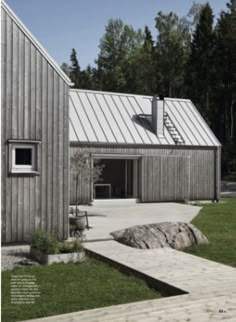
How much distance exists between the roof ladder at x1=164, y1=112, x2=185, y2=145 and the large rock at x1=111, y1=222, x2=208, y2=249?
1216cm

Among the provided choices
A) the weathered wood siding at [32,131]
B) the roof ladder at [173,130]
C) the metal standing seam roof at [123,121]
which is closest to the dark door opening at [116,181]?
the metal standing seam roof at [123,121]

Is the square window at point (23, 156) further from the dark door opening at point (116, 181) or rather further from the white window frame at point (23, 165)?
the dark door opening at point (116, 181)

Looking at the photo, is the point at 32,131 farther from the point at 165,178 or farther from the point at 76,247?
the point at 165,178

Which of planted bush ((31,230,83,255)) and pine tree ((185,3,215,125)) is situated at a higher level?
pine tree ((185,3,215,125))

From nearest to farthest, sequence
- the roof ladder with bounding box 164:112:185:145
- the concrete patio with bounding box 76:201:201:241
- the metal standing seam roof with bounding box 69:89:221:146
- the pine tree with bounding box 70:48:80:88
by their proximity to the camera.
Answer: the concrete patio with bounding box 76:201:201:241 → the metal standing seam roof with bounding box 69:89:221:146 → the roof ladder with bounding box 164:112:185:145 → the pine tree with bounding box 70:48:80:88

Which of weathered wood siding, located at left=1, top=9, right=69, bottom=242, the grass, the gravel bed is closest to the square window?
weathered wood siding, located at left=1, top=9, right=69, bottom=242

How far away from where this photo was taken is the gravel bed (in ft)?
28.5

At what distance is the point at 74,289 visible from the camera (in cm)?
710

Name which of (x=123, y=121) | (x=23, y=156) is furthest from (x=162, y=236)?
(x=123, y=121)

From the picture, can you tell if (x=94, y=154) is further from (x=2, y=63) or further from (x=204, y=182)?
(x=2, y=63)

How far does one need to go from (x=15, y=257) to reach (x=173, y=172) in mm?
14150

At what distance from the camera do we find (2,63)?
10.3 meters

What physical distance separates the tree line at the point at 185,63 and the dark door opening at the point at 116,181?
20.1 m

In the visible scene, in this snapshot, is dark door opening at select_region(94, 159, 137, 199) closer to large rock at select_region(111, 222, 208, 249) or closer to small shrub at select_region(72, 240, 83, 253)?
large rock at select_region(111, 222, 208, 249)
